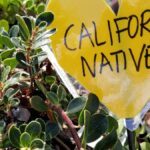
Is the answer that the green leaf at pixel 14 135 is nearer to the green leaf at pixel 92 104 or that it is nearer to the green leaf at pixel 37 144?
the green leaf at pixel 37 144

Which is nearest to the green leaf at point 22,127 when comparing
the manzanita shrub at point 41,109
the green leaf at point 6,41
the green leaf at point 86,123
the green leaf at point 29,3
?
the manzanita shrub at point 41,109

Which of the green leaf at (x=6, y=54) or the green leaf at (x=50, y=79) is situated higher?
the green leaf at (x=6, y=54)

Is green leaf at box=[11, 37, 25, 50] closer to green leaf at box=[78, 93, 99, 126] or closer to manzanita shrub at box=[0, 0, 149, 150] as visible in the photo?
manzanita shrub at box=[0, 0, 149, 150]

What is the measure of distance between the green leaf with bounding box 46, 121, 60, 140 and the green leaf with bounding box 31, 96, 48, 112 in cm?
4

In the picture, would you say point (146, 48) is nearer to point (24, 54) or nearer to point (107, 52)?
point (107, 52)

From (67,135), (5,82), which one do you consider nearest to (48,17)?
(5,82)

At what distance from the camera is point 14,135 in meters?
0.83

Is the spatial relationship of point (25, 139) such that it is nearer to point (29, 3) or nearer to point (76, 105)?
point (76, 105)

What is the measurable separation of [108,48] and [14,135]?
255mm

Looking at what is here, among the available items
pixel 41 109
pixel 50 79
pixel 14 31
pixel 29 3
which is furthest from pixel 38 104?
pixel 29 3

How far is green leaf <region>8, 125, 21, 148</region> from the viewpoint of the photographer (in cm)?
83

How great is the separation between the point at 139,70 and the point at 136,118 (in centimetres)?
10

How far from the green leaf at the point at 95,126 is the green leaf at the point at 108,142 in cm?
2

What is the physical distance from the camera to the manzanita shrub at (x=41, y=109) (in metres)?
0.86
